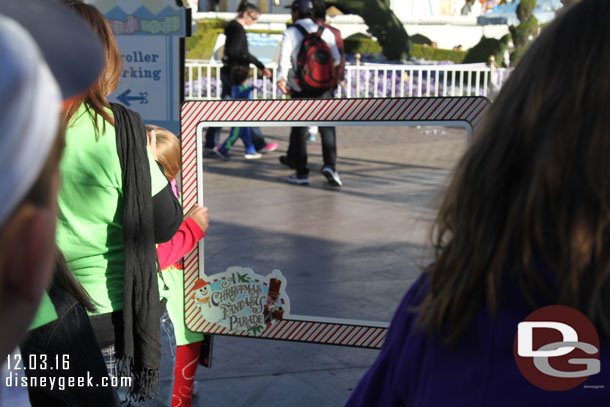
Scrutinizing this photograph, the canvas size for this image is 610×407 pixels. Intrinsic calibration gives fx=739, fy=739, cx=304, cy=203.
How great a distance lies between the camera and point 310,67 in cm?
852

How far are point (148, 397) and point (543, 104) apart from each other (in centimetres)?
199

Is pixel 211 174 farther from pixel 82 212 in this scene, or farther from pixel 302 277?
pixel 82 212

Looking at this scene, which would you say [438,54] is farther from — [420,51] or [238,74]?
[238,74]

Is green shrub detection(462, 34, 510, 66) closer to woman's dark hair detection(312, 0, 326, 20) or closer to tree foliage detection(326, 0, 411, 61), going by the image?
tree foliage detection(326, 0, 411, 61)

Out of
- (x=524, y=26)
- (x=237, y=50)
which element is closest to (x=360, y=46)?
(x=524, y=26)

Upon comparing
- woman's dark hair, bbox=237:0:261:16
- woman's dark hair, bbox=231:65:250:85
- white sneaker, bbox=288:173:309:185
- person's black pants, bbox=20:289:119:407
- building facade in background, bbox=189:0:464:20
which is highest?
building facade in background, bbox=189:0:464:20

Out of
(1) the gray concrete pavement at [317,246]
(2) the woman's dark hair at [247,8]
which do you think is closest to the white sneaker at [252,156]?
(1) the gray concrete pavement at [317,246]

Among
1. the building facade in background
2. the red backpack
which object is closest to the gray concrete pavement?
the red backpack

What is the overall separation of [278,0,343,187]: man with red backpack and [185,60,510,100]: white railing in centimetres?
618

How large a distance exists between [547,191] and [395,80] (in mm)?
15033

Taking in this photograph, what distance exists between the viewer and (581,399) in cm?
114

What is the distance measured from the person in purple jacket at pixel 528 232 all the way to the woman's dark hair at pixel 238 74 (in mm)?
9350

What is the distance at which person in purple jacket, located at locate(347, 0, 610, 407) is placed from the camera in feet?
3.56

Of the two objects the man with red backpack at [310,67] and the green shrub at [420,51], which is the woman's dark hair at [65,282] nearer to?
the man with red backpack at [310,67]
